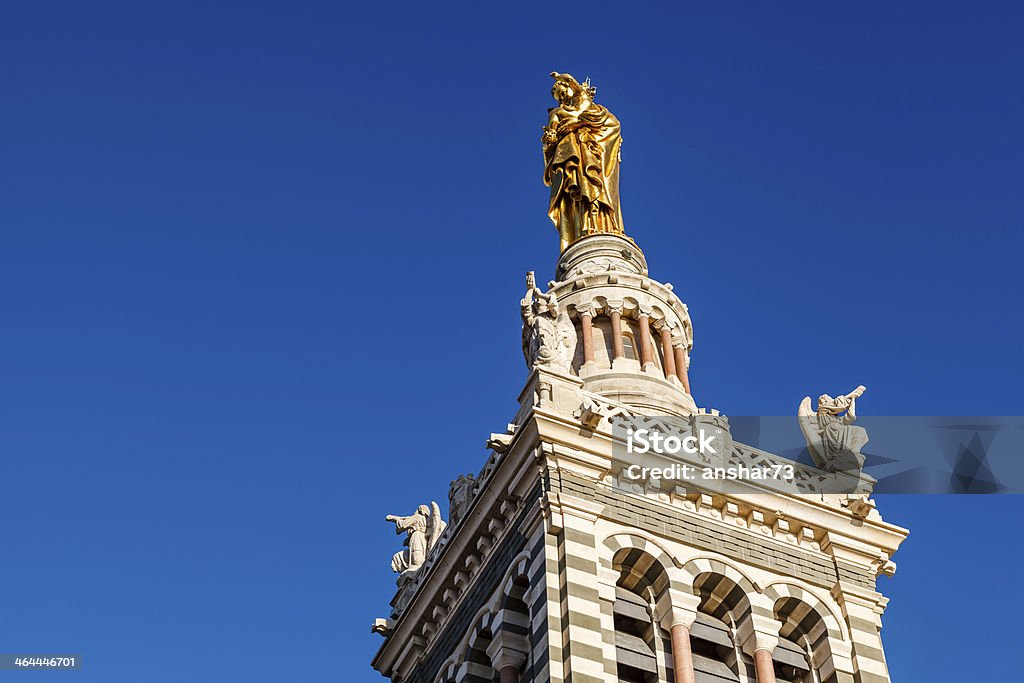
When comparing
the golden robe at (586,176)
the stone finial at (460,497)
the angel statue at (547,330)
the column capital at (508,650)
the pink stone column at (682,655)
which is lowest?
the pink stone column at (682,655)

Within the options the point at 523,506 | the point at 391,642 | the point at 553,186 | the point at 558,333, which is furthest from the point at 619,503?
the point at 553,186

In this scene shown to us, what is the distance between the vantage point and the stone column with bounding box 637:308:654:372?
3916 centimetres

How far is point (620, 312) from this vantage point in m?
40.2

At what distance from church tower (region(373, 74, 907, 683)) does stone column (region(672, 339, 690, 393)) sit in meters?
2.10

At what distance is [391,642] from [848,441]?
33.9 ft

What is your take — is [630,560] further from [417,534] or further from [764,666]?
[417,534]

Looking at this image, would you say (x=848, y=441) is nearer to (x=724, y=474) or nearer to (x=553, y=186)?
(x=724, y=474)

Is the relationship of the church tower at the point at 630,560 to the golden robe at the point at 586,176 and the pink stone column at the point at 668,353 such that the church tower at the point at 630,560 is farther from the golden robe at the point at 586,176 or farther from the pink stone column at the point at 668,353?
the golden robe at the point at 586,176

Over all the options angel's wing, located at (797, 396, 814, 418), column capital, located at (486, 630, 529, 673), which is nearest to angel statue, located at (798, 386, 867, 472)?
angel's wing, located at (797, 396, 814, 418)

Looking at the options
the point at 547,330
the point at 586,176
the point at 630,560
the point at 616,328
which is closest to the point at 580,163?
the point at 586,176

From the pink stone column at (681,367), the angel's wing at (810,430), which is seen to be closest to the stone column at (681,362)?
the pink stone column at (681,367)

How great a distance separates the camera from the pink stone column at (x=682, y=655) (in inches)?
1198

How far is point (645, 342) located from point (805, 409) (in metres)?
4.74

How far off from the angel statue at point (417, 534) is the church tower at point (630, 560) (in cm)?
64
